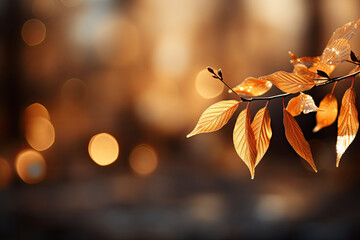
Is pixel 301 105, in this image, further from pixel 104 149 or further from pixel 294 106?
pixel 104 149

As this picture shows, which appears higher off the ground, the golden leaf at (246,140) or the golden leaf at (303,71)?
the golden leaf at (303,71)

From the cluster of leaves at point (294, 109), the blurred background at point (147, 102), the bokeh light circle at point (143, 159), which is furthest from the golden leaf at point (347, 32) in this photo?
the bokeh light circle at point (143, 159)

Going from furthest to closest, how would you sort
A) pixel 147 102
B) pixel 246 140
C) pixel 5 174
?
pixel 147 102 → pixel 5 174 → pixel 246 140

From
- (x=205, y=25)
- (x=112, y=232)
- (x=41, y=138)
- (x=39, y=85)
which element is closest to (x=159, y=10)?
(x=205, y=25)

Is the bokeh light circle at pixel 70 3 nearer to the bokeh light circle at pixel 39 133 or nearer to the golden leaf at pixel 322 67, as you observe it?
the bokeh light circle at pixel 39 133

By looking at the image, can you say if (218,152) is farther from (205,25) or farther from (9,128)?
(9,128)

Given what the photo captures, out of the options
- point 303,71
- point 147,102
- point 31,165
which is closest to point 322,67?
point 303,71

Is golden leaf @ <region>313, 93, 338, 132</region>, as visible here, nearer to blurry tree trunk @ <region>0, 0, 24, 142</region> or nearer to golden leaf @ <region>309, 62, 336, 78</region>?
golden leaf @ <region>309, 62, 336, 78</region>
